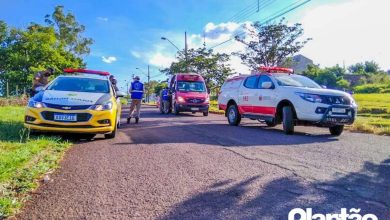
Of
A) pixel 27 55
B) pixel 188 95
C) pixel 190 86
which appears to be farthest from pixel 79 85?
pixel 27 55

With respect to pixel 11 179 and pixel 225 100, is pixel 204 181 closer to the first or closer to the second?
pixel 11 179

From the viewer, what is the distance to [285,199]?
150 inches

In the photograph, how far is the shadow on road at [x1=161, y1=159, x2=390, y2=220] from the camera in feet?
11.2

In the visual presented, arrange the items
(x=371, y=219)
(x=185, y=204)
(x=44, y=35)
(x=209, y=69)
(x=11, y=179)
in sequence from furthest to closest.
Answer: (x=209, y=69), (x=44, y=35), (x=11, y=179), (x=185, y=204), (x=371, y=219)

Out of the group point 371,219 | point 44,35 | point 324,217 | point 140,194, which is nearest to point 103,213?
point 140,194

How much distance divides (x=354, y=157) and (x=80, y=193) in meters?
4.46

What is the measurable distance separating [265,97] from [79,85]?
17.2 feet

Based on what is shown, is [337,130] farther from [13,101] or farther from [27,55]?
[27,55]

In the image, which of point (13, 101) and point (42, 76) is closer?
point (42, 76)

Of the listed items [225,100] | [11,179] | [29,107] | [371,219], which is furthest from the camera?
[225,100]

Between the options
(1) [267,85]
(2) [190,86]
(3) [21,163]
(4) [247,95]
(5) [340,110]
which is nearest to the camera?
(3) [21,163]

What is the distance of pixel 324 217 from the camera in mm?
3309

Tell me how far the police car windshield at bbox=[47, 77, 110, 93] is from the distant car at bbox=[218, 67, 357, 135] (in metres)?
4.55

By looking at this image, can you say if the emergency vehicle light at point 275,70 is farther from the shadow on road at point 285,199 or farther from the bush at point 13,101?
the bush at point 13,101
